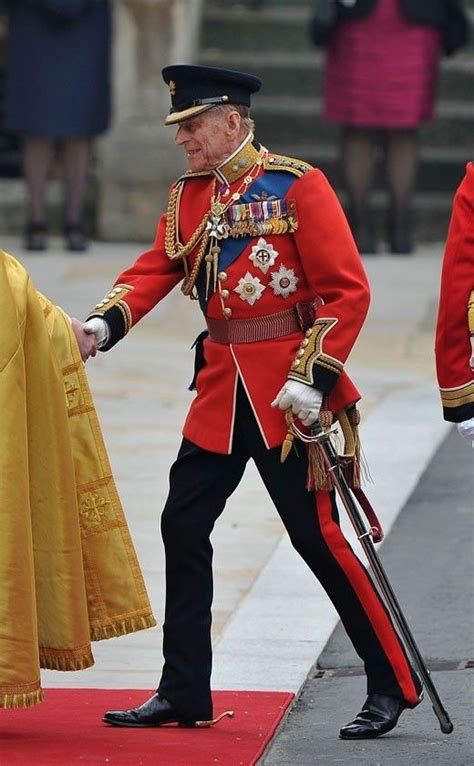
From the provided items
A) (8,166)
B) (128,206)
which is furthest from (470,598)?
(8,166)

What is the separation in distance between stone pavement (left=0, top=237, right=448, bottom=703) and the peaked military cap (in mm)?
1626

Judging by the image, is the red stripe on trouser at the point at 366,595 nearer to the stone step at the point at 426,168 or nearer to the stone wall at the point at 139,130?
the stone wall at the point at 139,130

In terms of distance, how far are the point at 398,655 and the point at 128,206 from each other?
9459 millimetres

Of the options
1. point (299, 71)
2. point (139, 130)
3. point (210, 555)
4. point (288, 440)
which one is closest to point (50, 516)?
point (210, 555)

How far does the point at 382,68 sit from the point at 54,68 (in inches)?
82.7

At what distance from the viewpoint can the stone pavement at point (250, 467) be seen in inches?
247

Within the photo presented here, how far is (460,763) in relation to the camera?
5.14 meters

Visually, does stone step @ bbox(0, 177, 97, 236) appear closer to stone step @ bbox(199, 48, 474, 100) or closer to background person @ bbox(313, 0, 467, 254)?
stone step @ bbox(199, 48, 474, 100)

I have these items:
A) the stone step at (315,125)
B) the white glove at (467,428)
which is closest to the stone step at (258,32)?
the stone step at (315,125)

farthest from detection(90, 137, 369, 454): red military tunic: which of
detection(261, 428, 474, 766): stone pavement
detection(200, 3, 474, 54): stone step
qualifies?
detection(200, 3, 474, 54): stone step

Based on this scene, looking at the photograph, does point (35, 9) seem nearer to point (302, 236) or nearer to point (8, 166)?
point (8, 166)

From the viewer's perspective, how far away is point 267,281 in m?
5.30

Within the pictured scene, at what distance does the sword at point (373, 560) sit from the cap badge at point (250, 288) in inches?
14.1

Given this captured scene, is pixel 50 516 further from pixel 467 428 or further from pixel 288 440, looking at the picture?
pixel 467 428
